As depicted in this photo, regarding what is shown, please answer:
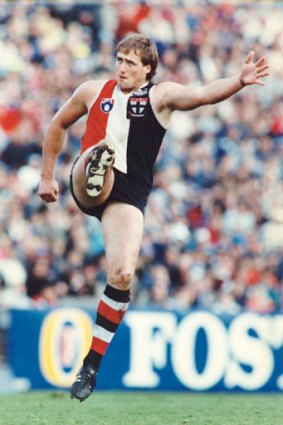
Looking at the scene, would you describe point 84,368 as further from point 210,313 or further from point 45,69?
point 45,69

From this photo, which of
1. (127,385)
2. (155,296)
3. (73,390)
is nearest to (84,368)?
(73,390)

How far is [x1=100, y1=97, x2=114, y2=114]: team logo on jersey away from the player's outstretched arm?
32 centimetres

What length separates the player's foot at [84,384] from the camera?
6988 mm

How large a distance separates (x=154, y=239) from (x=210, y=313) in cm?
304

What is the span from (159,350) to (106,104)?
456 centimetres

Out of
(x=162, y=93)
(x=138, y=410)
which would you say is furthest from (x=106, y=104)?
(x=138, y=410)

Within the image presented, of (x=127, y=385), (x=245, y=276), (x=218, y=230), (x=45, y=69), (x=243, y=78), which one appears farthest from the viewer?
(x=45, y=69)

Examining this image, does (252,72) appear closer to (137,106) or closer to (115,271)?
(137,106)

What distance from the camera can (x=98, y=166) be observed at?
23.6ft

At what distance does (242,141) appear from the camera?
17.2m

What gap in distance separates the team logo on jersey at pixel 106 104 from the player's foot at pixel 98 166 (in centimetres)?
30

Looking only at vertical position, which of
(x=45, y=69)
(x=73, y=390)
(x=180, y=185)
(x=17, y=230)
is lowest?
(x=73, y=390)

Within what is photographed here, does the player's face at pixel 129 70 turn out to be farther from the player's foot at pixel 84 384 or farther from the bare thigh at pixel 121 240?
the player's foot at pixel 84 384

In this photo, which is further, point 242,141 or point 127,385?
point 242,141
